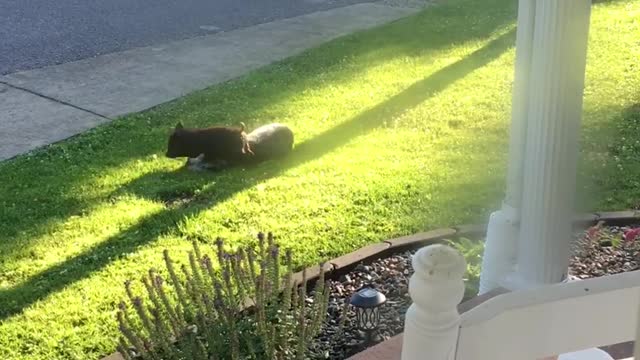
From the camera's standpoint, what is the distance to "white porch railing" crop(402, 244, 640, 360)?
1200mm

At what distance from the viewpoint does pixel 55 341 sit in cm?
309

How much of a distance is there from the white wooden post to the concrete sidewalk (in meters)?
4.25

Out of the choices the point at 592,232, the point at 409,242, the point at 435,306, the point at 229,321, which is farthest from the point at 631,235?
the point at 435,306

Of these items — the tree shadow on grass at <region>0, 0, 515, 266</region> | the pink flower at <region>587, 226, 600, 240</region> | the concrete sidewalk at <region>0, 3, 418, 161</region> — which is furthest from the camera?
the concrete sidewalk at <region>0, 3, 418, 161</region>

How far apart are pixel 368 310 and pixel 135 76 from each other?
163 inches

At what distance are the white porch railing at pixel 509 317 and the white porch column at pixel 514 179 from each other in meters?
1.30

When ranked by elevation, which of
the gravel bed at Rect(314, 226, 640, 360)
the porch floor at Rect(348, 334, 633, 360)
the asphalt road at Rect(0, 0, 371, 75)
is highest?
the asphalt road at Rect(0, 0, 371, 75)

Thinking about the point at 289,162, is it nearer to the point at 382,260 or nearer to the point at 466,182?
the point at 466,182

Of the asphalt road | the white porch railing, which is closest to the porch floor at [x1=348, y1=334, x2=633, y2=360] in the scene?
the white porch railing

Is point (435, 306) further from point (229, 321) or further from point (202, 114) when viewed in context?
point (202, 114)

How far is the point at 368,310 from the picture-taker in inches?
115

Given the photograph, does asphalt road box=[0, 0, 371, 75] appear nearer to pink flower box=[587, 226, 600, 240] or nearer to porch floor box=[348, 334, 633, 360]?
pink flower box=[587, 226, 600, 240]

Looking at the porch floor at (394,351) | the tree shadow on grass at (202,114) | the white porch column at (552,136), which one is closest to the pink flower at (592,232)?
the white porch column at (552,136)

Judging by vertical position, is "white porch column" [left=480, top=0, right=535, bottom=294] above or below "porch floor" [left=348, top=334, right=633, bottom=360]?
above
